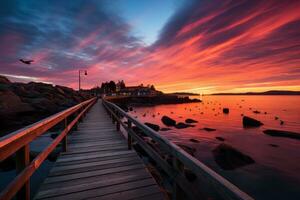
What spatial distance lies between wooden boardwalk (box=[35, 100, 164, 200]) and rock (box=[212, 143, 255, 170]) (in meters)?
8.77

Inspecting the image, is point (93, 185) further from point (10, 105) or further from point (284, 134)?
point (284, 134)

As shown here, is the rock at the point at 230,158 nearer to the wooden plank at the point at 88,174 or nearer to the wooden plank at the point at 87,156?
the wooden plank at the point at 87,156

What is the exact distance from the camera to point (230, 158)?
11.7 m

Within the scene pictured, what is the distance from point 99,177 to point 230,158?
10.7 metres

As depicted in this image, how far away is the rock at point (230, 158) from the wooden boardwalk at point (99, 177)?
28.8 ft

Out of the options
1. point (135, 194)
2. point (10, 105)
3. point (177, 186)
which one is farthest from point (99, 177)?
point (10, 105)

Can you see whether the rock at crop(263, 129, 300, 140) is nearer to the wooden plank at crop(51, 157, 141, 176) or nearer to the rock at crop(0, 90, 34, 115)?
the wooden plank at crop(51, 157, 141, 176)

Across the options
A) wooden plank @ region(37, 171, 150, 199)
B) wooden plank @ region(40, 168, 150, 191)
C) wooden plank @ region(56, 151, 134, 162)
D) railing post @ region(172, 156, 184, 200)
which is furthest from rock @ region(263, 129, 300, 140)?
railing post @ region(172, 156, 184, 200)

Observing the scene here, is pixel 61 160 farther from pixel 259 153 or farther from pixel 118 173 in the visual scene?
pixel 259 153

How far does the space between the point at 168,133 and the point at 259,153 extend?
980cm

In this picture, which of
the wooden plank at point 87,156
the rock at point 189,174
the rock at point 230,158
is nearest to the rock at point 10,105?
the wooden plank at point 87,156

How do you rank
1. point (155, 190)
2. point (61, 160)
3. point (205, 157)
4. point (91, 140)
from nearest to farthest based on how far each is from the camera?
point (155, 190) → point (61, 160) → point (91, 140) → point (205, 157)

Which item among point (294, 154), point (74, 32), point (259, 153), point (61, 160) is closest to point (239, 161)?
point (259, 153)

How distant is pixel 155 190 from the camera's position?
3180 millimetres
